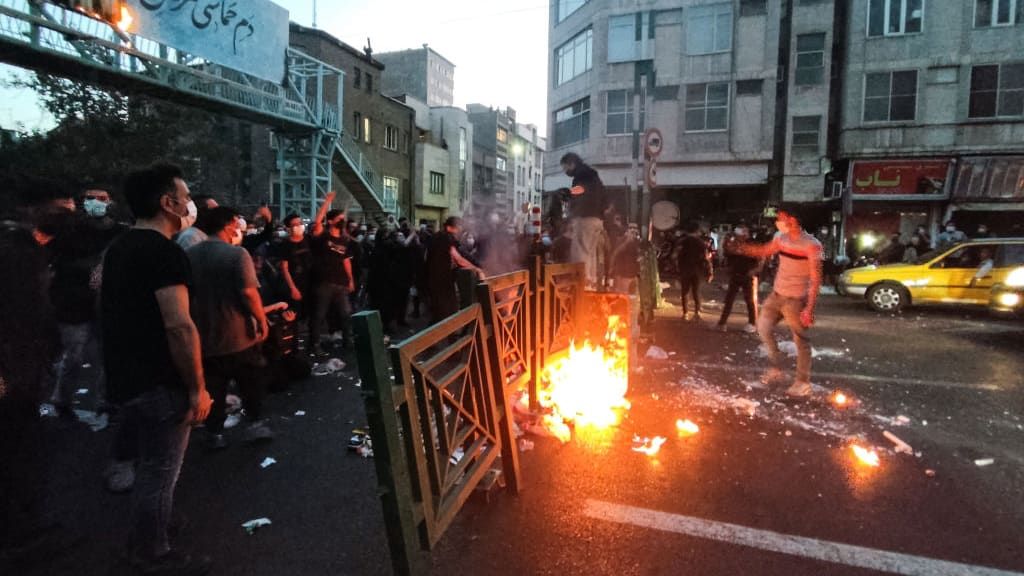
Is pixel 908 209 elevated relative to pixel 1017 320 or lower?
elevated

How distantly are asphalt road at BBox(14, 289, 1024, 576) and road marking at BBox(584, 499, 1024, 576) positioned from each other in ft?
0.04

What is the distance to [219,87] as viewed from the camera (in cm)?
1717

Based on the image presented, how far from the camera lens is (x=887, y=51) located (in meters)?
23.3

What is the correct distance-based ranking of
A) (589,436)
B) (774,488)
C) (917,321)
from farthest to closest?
(917,321) → (589,436) → (774,488)

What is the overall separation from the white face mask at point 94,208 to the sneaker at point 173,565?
12.8 ft

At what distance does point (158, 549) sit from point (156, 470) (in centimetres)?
41

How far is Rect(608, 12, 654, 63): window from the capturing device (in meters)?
26.8

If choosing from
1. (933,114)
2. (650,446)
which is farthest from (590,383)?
(933,114)

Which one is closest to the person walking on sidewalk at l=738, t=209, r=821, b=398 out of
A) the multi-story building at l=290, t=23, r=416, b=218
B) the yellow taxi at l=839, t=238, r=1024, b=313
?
the yellow taxi at l=839, t=238, r=1024, b=313

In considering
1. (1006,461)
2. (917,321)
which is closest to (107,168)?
(1006,461)

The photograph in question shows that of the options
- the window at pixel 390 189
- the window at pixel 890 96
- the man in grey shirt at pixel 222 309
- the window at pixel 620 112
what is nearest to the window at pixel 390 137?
the window at pixel 390 189

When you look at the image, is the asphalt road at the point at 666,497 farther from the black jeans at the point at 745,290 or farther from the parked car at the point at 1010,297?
the parked car at the point at 1010,297

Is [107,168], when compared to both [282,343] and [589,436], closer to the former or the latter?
[282,343]

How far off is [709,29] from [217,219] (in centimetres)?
2721
